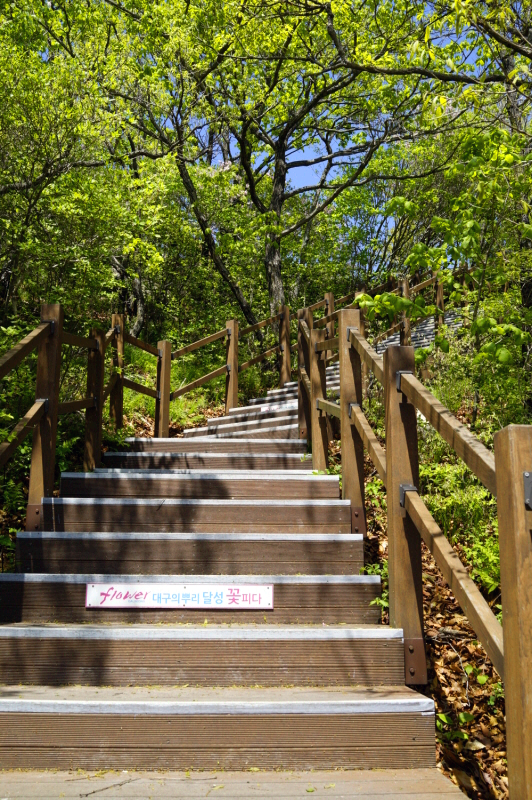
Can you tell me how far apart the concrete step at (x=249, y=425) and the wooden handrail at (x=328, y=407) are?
1824 mm

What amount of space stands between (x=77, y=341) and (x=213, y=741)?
3164 mm

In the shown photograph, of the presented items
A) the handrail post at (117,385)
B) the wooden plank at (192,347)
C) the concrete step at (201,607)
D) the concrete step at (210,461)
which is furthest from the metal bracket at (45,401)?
the wooden plank at (192,347)

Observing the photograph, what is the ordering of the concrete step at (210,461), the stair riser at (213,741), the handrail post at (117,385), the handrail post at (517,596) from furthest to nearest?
the handrail post at (117,385), the concrete step at (210,461), the stair riser at (213,741), the handrail post at (517,596)

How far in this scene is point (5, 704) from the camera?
2645mm

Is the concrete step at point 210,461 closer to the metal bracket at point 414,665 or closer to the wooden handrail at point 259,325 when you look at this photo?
the metal bracket at point 414,665

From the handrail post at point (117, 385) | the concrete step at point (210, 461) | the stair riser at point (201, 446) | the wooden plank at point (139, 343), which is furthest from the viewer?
the wooden plank at point (139, 343)

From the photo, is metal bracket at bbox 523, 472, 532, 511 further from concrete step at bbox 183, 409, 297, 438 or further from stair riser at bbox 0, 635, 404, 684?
concrete step at bbox 183, 409, 297, 438

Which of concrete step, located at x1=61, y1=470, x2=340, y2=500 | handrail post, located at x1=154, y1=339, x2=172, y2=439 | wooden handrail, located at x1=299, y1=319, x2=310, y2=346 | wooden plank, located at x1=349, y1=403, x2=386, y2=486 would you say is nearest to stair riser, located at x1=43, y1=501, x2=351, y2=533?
concrete step, located at x1=61, y1=470, x2=340, y2=500

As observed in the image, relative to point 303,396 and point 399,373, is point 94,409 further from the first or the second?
point 399,373

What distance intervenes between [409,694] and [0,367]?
2.73 meters

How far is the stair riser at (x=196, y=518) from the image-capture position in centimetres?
408

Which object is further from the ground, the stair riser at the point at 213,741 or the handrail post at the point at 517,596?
the handrail post at the point at 517,596

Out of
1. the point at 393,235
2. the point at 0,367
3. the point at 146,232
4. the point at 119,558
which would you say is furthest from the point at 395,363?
the point at 393,235

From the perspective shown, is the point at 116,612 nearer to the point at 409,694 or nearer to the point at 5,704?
the point at 5,704
